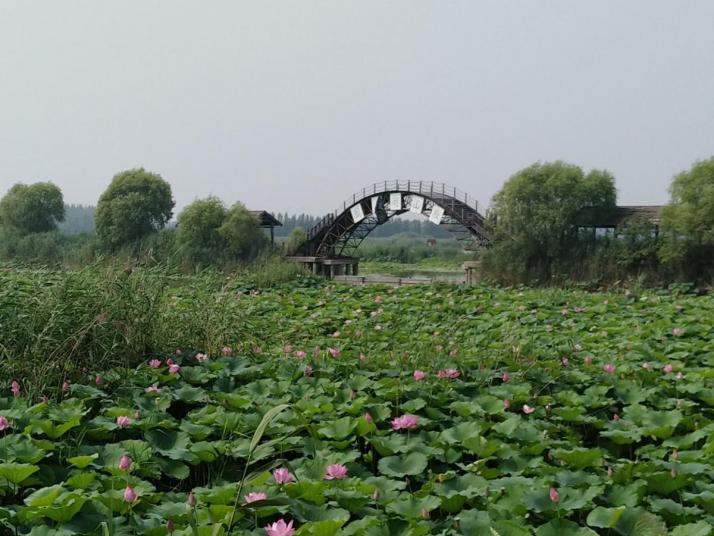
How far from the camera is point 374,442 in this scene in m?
2.79

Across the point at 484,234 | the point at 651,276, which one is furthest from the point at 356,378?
the point at 484,234

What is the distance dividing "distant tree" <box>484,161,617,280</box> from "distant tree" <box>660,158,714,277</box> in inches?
66.3

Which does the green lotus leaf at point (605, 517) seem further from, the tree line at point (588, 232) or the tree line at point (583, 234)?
the tree line at point (588, 232)

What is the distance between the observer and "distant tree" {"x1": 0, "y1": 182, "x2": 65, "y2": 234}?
26.1 meters

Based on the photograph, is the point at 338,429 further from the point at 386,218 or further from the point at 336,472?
the point at 386,218

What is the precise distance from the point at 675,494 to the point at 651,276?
13.7 m

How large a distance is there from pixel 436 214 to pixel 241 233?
20.5 feet

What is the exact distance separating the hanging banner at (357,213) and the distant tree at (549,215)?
8109mm

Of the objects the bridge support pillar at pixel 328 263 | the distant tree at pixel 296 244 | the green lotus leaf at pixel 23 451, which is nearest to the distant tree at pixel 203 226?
the bridge support pillar at pixel 328 263

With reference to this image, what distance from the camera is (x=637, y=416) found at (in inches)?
136

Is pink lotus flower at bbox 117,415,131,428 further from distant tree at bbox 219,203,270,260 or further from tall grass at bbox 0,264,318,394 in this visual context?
distant tree at bbox 219,203,270,260

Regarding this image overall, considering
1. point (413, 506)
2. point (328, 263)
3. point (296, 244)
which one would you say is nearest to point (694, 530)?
point (413, 506)

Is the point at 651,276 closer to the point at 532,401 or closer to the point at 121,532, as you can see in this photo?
the point at 532,401

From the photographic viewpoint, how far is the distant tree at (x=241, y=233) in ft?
71.1
